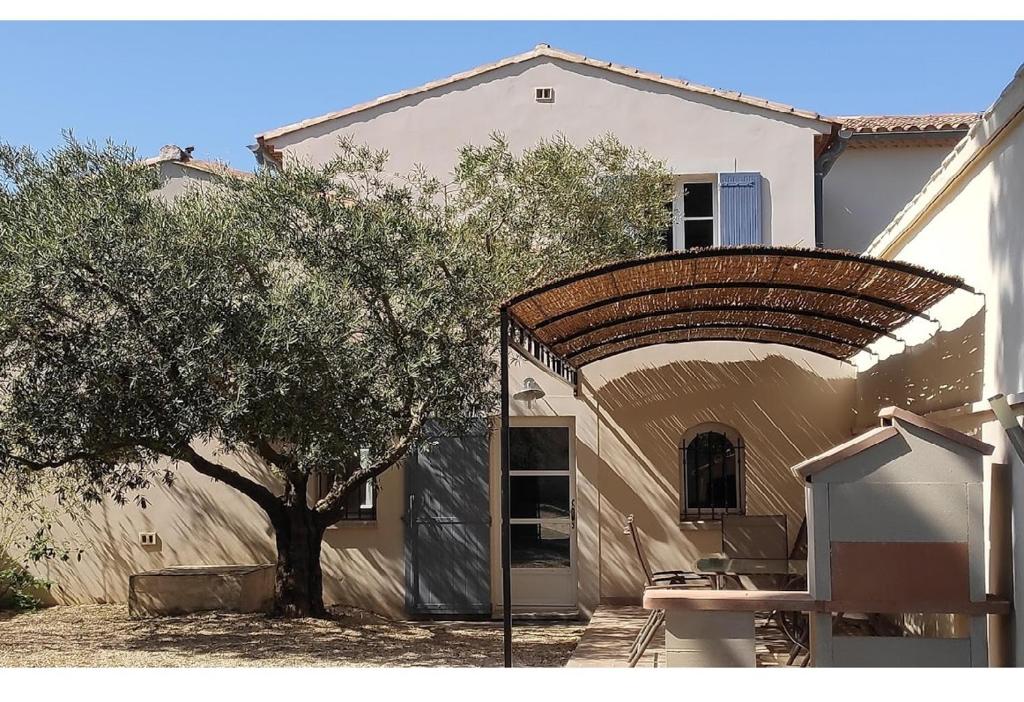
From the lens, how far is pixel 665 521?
14.2 meters

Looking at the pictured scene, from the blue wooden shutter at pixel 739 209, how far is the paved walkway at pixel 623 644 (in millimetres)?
4914

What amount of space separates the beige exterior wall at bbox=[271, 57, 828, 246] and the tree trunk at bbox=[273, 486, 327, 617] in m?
4.80

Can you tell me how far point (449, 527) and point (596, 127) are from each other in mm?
5487

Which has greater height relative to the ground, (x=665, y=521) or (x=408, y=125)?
(x=408, y=125)

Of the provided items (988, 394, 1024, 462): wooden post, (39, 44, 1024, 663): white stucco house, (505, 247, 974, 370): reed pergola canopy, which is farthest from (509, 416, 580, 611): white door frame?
(988, 394, 1024, 462): wooden post

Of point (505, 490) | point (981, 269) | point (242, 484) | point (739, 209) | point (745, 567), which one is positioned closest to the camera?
point (981, 269)

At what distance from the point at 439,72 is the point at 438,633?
7351mm

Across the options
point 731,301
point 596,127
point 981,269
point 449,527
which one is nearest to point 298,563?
point 449,527

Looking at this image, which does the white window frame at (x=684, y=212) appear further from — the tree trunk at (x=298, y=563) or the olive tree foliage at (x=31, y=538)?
the olive tree foliage at (x=31, y=538)

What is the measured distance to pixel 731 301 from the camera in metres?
10.9

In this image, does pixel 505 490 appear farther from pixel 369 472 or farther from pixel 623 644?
pixel 369 472
